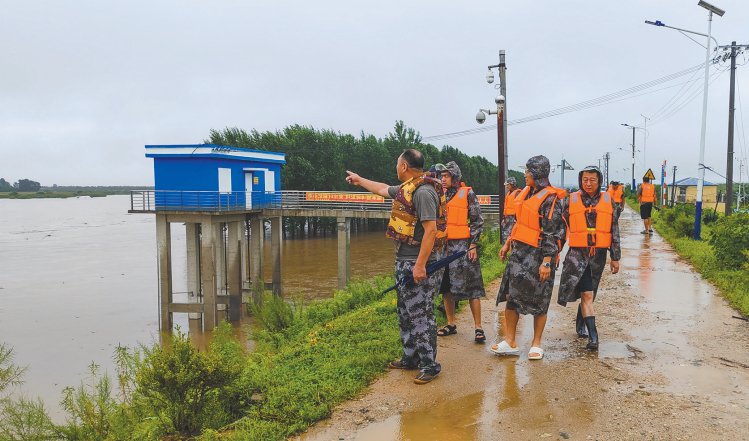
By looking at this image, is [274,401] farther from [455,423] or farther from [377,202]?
[377,202]

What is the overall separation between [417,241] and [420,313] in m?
0.60

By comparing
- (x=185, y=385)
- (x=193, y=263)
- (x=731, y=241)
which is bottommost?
(x=193, y=263)

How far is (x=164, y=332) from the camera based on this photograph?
16.3 metres

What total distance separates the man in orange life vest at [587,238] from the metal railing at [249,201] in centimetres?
1365

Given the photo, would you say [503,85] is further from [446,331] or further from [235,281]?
[235,281]

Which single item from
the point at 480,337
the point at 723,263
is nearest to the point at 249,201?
the point at 723,263

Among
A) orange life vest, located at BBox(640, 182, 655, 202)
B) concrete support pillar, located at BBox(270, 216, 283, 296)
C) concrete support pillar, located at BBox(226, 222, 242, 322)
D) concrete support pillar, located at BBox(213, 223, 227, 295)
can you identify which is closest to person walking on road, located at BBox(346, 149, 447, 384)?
orange life vest, located at BBox(640, 182, 655, 202)

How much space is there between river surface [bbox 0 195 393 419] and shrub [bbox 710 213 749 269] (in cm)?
885

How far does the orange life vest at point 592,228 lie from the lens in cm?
568

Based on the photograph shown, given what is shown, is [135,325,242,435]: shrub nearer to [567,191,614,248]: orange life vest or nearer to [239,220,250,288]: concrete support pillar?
[567,191,614,248]: orange life vest

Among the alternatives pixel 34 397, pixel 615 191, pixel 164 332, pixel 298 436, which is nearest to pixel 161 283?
pixel 164 332

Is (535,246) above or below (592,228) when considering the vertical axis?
below

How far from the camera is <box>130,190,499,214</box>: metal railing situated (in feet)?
57.9

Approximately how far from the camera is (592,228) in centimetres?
571
